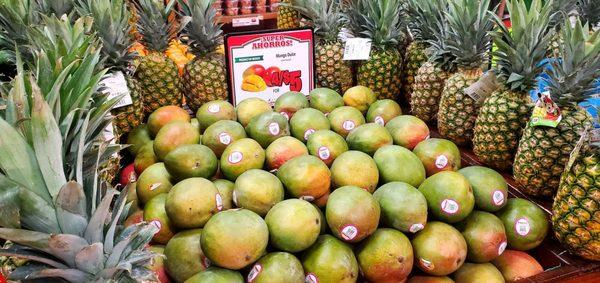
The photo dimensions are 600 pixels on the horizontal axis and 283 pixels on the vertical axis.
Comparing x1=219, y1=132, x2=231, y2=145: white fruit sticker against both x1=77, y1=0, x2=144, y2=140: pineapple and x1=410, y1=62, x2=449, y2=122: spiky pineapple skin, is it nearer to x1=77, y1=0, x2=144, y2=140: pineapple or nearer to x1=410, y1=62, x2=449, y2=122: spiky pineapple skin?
x1=77, y1=0, x2=144, y2=140: pineapple

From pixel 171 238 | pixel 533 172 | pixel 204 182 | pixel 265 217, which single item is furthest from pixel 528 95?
A: pixel 171 238

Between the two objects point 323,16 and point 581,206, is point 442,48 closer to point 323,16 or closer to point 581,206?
point 323,16

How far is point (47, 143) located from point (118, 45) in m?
1.55

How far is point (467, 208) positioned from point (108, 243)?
1.24 meters

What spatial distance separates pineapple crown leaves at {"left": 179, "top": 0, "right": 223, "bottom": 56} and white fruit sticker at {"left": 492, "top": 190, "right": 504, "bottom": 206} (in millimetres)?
1945

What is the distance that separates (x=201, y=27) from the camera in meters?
2.79

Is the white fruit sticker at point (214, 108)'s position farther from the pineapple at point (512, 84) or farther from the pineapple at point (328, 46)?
the pineapple at point (512, 84)

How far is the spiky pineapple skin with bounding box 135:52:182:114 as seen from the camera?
8.84ft

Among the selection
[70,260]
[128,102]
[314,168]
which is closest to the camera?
[70,260]

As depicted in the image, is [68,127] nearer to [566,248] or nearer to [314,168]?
[314,168]

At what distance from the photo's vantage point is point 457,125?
7.95ft

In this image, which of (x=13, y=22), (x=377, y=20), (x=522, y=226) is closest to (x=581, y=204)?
(x=522, y=226)

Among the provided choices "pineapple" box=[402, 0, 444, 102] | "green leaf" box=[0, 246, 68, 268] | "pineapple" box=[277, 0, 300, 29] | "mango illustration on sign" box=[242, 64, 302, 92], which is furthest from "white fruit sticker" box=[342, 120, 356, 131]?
"pineapple" box=[277, 0, 300, 29]

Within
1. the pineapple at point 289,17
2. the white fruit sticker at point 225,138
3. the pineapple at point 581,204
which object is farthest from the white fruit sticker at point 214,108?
the pineapple at point 289,17
